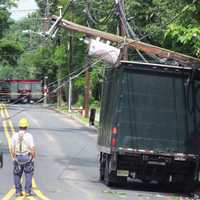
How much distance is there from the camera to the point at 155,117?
19125 millimetres

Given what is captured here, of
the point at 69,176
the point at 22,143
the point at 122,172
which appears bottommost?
the point at 69,176

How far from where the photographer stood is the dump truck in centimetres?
1903

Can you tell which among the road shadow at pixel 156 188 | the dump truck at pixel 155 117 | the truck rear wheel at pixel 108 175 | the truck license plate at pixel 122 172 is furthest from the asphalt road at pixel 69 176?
the dump truck at pixel 155 117

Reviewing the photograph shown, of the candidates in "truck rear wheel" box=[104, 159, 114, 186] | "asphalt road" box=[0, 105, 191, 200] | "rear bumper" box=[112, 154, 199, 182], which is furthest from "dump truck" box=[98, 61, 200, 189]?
"asphalt road" box=[0, 105, 191, 200]

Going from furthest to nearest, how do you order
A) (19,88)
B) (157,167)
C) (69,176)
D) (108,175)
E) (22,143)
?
(19,88), (69,176), (108,175), (157,167), (22,143)

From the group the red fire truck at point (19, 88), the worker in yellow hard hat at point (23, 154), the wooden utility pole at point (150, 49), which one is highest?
the wooden utility pole at point (150, 49)

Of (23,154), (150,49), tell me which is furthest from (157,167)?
(150,49)

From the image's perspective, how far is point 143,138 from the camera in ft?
62.6

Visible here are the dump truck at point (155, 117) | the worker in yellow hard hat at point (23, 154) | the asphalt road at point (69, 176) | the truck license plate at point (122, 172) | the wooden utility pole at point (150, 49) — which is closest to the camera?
the worker in yellow hard hat at point (23, 154)

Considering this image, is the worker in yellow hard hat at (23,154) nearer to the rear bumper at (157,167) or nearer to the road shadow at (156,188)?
the rear bumper at (157,167)

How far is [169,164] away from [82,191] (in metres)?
2.43

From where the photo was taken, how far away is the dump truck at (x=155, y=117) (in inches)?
749

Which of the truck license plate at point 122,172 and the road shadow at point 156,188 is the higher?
the truck license plate at point 122,172

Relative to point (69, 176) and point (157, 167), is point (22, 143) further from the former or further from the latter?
point (69, 176)
